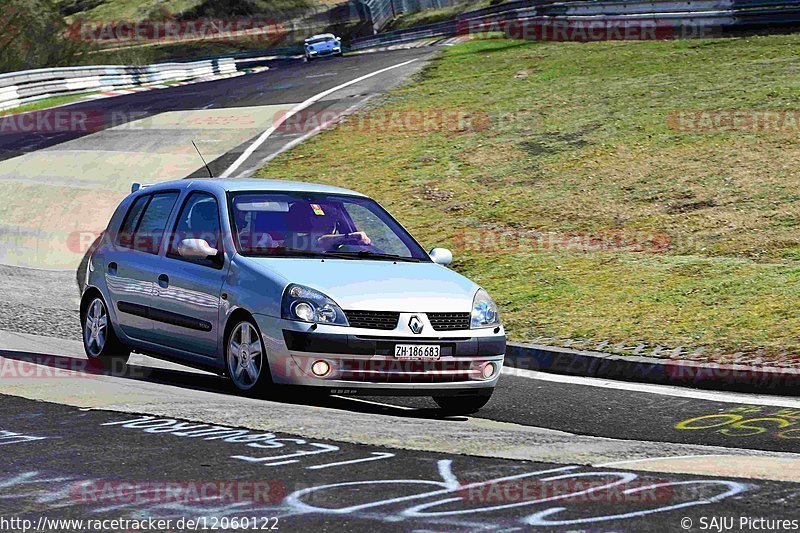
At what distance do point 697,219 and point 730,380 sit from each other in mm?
7372

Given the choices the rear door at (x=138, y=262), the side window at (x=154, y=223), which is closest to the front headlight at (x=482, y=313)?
the rear door at (x=138, y=262)

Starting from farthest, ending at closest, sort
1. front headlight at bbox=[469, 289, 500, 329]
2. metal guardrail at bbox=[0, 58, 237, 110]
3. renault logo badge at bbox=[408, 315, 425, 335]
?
metal guardrail at bbox=[0, 58, 237, 110] < front headlight at bbox=[469, 289, 500, 329] < renault logo badge at bbox=[408, 315, 425, 335]

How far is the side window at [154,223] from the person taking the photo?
10.1 m

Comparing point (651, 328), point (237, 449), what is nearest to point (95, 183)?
point (651, 328)

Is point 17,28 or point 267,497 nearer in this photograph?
point 267,497

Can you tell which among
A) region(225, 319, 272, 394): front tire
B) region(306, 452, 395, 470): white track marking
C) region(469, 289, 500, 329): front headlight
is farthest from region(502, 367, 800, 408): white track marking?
region(306, 452, 395, 470): white track marking

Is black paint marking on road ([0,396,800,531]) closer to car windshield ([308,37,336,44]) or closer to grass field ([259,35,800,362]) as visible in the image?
grass field ([259,35,800,362])

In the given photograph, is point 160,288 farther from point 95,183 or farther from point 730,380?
point 95,183

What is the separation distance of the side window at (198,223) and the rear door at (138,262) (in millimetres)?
186

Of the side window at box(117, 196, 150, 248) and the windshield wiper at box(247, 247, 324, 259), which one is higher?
the side window at box(117, 196, 150, 248)

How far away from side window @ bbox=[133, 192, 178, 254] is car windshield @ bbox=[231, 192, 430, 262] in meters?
0.84

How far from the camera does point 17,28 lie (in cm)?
7269

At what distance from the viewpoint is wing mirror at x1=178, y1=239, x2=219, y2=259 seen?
30.3 feet

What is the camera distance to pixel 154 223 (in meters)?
10.3
